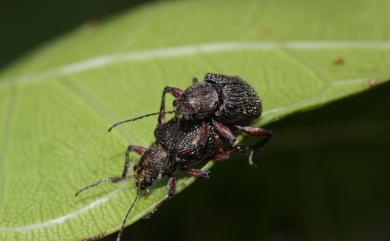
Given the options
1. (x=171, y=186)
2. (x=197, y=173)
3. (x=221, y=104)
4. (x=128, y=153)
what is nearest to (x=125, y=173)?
(x=128, y=153)

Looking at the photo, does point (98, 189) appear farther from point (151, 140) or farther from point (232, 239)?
point (232, 239)

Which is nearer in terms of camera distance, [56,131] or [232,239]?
[56,131]

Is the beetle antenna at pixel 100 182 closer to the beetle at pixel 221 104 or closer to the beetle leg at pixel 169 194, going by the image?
the beetle leg at pixel 169 194

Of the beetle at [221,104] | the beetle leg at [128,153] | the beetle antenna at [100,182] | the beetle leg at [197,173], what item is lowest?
the beetle leg at [197,173]

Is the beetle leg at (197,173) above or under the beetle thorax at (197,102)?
under

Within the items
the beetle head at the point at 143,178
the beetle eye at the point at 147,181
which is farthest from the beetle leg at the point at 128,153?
the beetle eye at the point at 147,181

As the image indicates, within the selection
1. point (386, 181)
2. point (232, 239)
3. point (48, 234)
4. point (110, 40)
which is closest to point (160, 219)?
point (232, 239)

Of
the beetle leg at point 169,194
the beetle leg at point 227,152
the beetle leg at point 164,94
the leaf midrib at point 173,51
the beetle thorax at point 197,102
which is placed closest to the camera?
the beetle leg at point 169,194

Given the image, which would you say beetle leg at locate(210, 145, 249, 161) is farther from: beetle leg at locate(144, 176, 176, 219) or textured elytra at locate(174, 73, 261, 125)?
beetle leg at locate(144, 176, 176, 219)

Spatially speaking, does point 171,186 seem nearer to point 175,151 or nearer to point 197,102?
point 175,151
